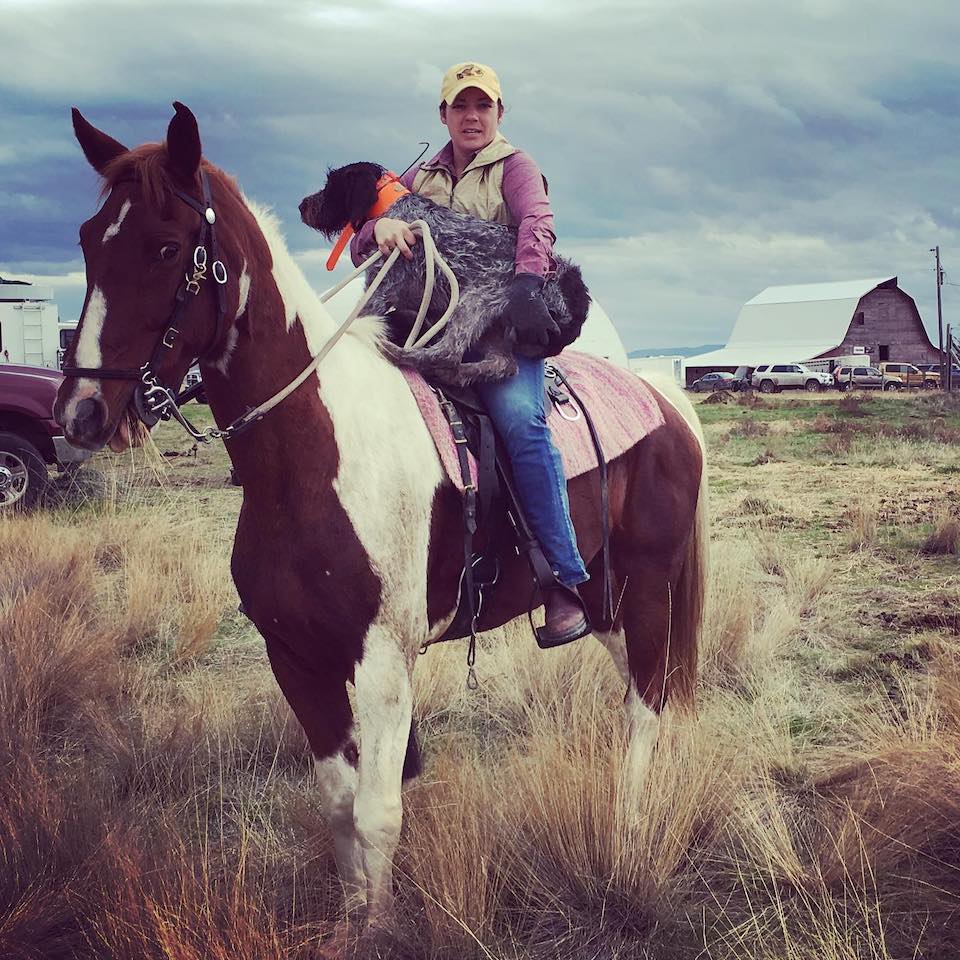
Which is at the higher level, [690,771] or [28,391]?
[28,391]

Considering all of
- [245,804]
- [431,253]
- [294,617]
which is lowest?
[245,804]

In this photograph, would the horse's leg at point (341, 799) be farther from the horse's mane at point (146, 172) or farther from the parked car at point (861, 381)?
the parked car at point (861, 381)

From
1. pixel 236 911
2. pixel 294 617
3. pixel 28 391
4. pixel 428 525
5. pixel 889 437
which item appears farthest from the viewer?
pixel 889 437

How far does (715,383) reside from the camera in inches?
2099

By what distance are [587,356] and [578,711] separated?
182cm

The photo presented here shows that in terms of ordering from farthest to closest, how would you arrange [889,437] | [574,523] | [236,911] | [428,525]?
[889,437] < [574,523] < [428,525] < [236,911]

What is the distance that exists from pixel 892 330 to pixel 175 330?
227 feet

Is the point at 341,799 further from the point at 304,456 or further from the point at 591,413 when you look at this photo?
the point at 591,413

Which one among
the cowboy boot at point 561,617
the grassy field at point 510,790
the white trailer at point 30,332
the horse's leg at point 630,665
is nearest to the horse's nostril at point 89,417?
the grassy field at point 510,790

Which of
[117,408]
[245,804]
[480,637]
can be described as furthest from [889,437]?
[117,408]

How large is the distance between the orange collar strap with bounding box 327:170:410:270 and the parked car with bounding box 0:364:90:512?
7455 mm

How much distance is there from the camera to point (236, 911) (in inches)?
103

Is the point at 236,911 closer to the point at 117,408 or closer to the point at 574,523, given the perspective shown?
the point at 117,408

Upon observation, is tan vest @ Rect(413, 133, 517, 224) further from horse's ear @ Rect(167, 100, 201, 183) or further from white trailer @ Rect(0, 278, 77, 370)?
white trailer @ Rect(0, 278, 77, 370)
